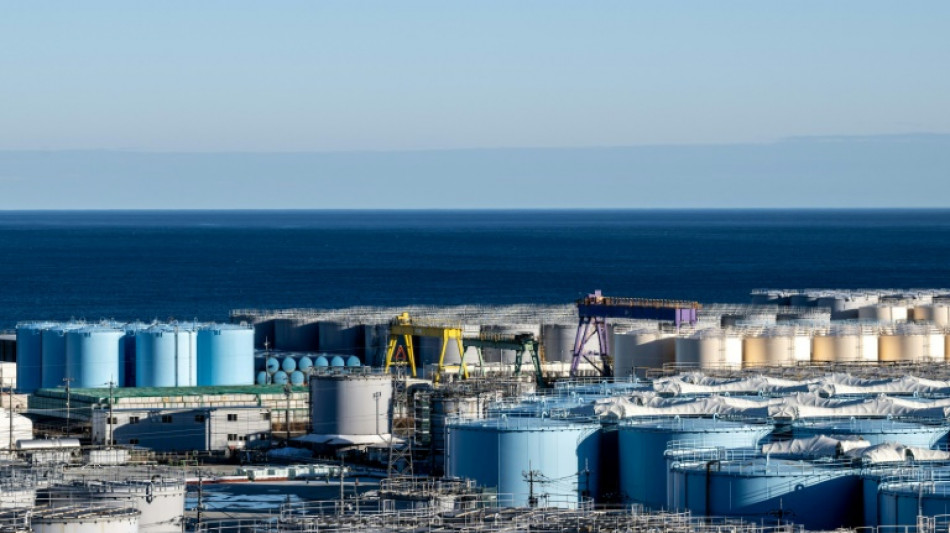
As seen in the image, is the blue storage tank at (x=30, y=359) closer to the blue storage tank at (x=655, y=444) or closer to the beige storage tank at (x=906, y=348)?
the beige storage tank at (x=906, y=348)

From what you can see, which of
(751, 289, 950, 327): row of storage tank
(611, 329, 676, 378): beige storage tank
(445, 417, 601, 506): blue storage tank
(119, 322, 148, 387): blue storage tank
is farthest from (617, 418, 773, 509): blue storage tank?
(751, 289, 950, 327): row of storage tank

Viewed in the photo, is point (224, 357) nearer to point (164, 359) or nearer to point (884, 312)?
point (164, 359)

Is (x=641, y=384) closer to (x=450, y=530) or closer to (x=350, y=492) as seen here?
(x=350, y=492)

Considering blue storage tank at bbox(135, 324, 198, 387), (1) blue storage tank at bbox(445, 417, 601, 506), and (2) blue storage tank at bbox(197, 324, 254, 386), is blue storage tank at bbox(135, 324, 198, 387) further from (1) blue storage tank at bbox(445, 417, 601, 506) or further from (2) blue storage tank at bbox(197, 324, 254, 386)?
(1) blue storage tank at bbox(445, 417, 601, 506)

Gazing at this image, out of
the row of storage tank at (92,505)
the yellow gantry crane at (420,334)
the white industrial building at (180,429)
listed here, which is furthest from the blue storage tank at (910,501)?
the yellow gantry crane at (420,334)

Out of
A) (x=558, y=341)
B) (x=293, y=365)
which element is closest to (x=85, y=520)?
(x=293, y=365)

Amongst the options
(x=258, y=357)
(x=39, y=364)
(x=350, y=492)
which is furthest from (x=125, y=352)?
(x=350, y=492)
